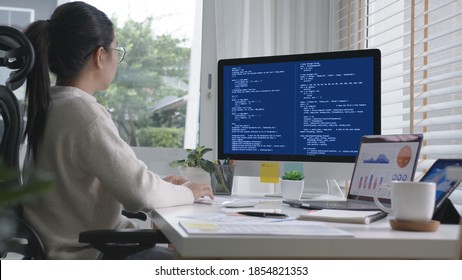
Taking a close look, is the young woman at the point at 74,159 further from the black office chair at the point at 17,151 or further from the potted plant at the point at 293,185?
the potted plant at the point at 293,185

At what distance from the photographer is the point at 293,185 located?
197 cm

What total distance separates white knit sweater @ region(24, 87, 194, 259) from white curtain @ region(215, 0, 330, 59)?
1.57 metres

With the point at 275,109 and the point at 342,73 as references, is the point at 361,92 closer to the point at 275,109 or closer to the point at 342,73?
the point at 342,73

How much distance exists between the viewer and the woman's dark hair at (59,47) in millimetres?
1564

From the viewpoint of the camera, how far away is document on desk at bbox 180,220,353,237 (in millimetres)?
960

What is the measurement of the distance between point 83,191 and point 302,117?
89 centimetres

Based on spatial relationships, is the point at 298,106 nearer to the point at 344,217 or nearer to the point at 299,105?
the point at 299,105

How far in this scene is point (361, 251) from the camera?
37.2 inches

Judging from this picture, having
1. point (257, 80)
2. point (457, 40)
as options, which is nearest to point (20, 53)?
point (257, 80)

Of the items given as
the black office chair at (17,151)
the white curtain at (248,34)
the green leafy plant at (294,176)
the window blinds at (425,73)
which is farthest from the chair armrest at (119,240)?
the white curtain at (248,34)

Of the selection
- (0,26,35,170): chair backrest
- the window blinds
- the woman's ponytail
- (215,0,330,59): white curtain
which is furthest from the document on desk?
(215,0,330,59): white curtain

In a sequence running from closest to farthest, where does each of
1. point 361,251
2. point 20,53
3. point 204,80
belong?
point 361,251
point 20,53
point 204,80

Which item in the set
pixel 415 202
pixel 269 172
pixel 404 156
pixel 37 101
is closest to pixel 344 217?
pixel 415 202
